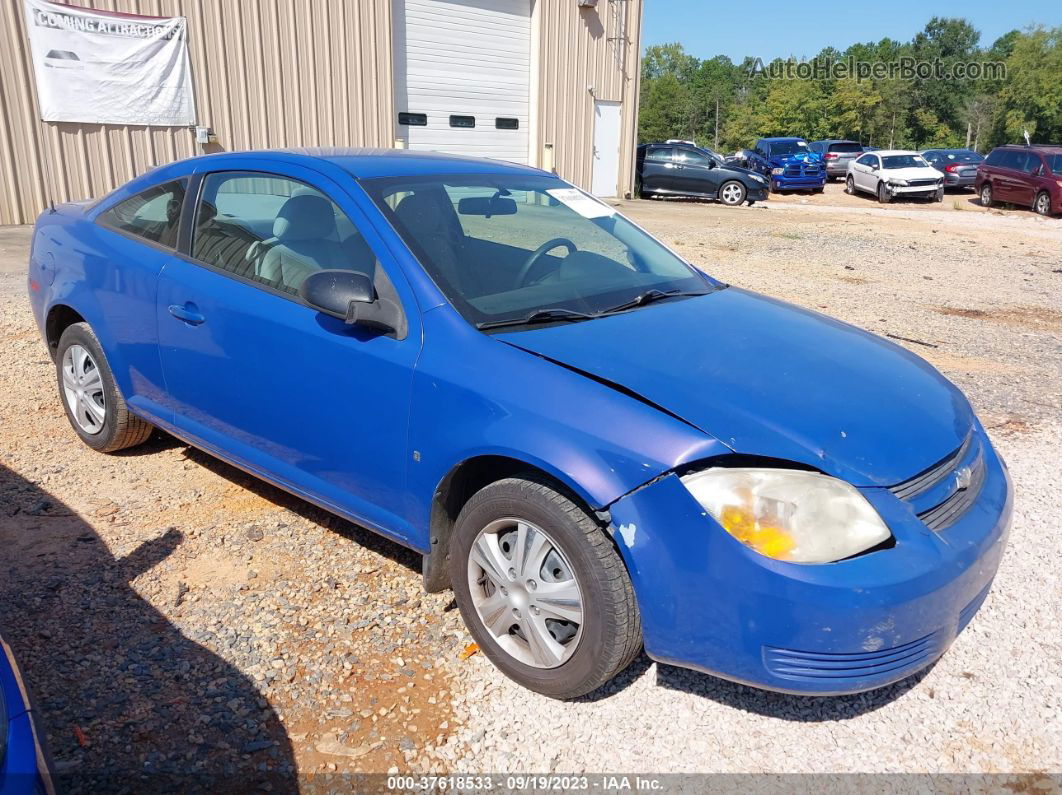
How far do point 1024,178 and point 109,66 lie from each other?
69.8ft

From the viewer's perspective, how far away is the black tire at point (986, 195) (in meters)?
24.0

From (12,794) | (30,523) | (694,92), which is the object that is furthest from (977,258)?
(694,92)

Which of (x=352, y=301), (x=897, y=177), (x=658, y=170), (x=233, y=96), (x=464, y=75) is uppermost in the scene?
(x=464, y=75)

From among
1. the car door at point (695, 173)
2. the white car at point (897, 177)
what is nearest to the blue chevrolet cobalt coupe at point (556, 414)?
the car door at point (695, 173)

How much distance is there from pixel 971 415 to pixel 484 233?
1996mm

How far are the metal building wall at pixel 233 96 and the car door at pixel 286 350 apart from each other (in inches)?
417

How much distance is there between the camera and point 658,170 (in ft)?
76.8

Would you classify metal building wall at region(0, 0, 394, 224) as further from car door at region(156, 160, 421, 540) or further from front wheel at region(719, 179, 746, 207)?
front wheel at region(719, 179, 746, 207)

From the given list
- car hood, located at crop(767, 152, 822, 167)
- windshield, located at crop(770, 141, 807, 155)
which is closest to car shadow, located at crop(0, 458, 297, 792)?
car hood, located at crop(767, 152, 822, 167)

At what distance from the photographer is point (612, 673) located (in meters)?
2.59

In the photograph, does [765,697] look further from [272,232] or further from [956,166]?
[956,166]

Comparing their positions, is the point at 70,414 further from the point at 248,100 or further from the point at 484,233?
the point at 248,100

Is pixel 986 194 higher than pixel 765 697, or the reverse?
pixel 986 194

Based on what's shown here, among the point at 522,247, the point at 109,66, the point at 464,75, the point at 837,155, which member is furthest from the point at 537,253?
the point at 837,155
